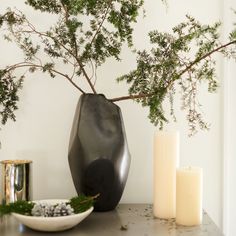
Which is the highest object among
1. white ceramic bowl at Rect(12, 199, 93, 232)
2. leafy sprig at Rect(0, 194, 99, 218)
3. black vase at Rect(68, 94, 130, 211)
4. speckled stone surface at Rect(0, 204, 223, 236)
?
black vase at Rect(68, 94, 130, 211)

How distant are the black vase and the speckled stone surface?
6 centimetres

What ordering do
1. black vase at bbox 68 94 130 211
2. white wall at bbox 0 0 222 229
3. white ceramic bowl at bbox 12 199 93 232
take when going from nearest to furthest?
1. white ceramic bowl at bbox 12 199 93 232
2. black vase at bbox 68 94 130 211
3. white wall at bbox 0 0 222 229

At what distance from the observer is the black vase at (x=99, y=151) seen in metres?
1.08

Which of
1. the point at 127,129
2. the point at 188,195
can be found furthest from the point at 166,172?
the point at 127,129

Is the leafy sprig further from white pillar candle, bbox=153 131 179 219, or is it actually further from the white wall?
the white wall

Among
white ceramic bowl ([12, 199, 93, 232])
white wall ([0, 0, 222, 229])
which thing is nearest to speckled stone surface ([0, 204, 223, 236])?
white ceramic bowl ([12, 199, 93, 232])

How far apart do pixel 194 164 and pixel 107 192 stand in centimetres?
35

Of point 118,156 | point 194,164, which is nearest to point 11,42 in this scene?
point 118,156

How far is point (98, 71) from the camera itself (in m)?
1.33

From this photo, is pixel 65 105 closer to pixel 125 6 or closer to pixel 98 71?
pixel 98 71

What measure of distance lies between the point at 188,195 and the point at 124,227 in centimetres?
17

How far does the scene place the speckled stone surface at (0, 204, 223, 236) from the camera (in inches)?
38.0

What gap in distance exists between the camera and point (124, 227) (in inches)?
39.3

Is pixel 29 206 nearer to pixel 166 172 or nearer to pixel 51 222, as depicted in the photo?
pixel 51 222
